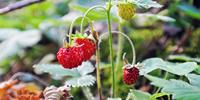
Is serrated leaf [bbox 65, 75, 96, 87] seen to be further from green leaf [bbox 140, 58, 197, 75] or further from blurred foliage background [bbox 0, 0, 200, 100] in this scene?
blurred foliage background [bbox 0, 0, 200, 100]

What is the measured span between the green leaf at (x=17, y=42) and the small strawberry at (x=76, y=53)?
97 centimetres

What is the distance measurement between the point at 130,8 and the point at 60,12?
1190mm

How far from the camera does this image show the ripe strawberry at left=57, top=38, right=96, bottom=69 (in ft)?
3.07

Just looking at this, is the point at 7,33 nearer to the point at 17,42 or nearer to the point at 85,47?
the point at 17,42

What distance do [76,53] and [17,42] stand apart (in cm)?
106

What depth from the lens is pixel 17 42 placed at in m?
1.95

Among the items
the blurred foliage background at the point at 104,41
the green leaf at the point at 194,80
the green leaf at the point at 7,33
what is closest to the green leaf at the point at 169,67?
the green leaf at the point at 194,80

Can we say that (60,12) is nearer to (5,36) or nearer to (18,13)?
(5,36)

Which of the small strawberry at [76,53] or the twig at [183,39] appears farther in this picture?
the twig at [183,39]

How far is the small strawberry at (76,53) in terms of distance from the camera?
3.07ft

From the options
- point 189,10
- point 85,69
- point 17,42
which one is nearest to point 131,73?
point 85,69

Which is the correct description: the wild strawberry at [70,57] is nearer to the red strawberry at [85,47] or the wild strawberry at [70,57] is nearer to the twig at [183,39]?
the red strawberry at [85,47]

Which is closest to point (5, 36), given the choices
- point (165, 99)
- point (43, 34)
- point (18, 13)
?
point (43, 34)

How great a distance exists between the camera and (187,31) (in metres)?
1.84
